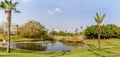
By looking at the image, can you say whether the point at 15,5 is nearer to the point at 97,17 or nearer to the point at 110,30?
the point at 97,17

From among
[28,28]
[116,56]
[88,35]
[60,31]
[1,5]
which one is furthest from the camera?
[60,31]

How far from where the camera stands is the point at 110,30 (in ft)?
340

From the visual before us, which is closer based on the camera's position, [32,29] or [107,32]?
[32,29]

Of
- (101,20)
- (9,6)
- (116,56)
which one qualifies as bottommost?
(116,56)

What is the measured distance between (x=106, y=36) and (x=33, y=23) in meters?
39.3

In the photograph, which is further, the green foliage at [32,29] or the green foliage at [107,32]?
the green foliage at [107,32]

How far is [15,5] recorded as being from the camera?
3800 cm

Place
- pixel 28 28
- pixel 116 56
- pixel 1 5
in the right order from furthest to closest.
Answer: pixel 28 28
pixel 1 5
pixel 116 56

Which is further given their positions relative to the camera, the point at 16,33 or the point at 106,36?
the point at 16,33

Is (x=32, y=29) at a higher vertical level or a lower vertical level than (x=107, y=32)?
higher

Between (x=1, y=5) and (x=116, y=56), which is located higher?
(x=1, y=5)

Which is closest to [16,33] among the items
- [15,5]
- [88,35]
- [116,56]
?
[88,35]

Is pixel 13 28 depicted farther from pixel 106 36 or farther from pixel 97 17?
pixel 97 17

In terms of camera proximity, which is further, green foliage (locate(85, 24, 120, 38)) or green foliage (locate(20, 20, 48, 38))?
green foliage (locate(85, 24, 120, 38))
